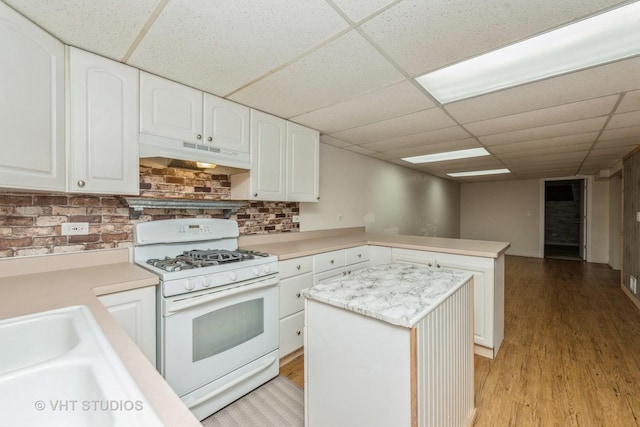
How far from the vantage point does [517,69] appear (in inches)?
72.4

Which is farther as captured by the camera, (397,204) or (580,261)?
(580,261)

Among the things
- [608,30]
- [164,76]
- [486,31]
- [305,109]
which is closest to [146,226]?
[164,76]

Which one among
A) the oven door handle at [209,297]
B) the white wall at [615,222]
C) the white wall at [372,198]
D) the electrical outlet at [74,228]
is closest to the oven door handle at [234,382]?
the oven door handle at [209,297]

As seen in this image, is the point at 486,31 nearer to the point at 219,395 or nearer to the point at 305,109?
the point at 305,109

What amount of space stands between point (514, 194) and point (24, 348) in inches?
357

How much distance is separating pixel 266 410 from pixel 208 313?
2.40ft

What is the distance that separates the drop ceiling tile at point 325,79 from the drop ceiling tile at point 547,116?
1421mm

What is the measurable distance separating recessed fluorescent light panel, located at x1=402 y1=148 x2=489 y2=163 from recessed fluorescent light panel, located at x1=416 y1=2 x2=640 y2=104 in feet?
6.96

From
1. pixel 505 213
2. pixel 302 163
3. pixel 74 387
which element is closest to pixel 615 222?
pixel 505 213

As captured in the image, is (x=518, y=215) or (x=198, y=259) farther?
(x=518, y=215)

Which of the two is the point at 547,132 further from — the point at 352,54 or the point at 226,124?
the point at 226,124

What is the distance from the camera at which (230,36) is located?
57.2 inches

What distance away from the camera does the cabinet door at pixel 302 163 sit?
277cm

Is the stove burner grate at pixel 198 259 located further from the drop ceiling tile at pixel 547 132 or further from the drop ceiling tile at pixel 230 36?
the drop ceiling tile at pixel 547 132
